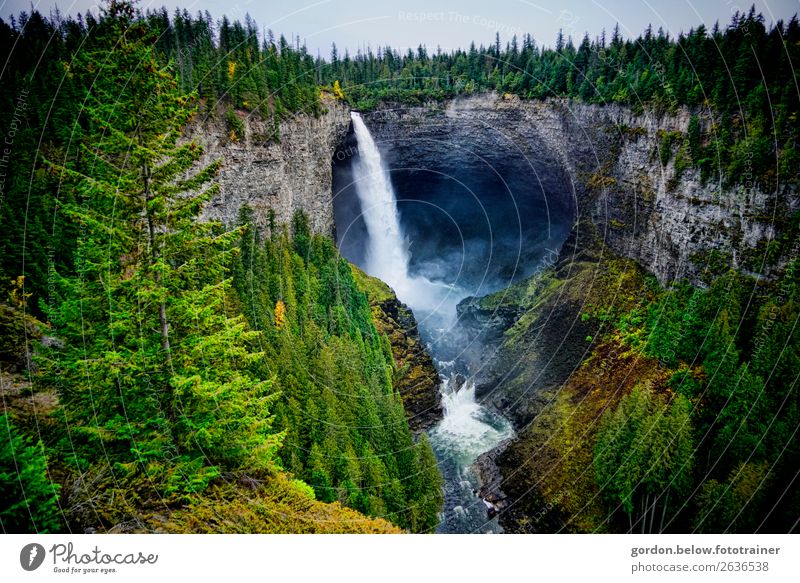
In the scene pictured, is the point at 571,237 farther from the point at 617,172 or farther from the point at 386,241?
the point at 386,241

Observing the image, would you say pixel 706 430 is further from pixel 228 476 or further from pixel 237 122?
pixel 237 122

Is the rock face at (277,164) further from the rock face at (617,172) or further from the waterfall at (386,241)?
the rock face at (617,172)

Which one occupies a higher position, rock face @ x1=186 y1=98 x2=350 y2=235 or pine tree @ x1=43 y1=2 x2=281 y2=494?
rock face @ x1=186 y1=98 x2=350 y2=235

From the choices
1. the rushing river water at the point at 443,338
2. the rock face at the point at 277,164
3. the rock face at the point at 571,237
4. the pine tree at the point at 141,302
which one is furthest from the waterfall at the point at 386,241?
the pine tree at the point at 141,302

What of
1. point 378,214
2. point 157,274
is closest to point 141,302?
point 157,274

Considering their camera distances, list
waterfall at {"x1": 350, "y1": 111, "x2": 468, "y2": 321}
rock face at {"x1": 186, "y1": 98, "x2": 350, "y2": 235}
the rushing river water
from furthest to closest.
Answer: waterfall at {"x1": 350, "y1": 111, "x2": 468, "y2": 321} → rock face at {"x1": 186, "y1": 98, "x2": 350, "y2": 235} → the rushing river water

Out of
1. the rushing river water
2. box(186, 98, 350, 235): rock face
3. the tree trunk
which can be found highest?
box(186, 98, 350, 235): rock face

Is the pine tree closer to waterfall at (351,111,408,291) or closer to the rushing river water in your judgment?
the rushing river water

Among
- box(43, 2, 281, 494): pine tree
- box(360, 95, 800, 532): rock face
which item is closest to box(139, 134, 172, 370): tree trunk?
box(43, 2, 281, 494): pine tree
